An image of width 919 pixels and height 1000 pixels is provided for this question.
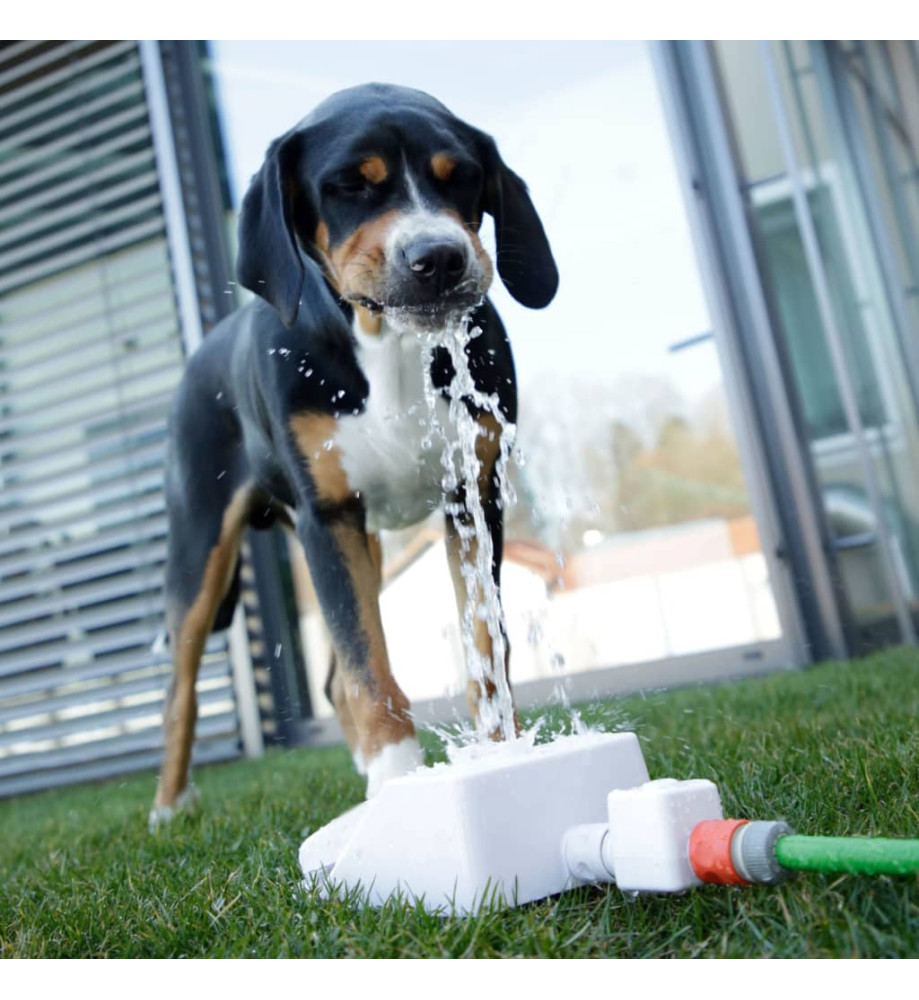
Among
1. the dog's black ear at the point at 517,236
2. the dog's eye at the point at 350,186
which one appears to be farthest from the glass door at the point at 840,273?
the dog's eye at the point at 350,186

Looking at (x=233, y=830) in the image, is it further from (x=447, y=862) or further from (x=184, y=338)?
(x=184, y=338)

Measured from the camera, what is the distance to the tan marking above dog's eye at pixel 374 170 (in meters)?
1.35

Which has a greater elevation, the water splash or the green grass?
the water splash

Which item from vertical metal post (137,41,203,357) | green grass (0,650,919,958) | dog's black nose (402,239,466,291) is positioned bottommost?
green grass (0,650,919,958)

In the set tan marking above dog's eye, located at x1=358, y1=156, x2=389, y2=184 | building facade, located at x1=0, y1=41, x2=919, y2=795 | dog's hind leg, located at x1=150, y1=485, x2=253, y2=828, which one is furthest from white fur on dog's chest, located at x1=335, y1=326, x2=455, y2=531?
building facade, located at x1=0, y1=41, x2=919, y2=795

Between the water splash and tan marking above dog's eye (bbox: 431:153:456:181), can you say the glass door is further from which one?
tan marking above dog's eye (bbox: 431:153:456:181)

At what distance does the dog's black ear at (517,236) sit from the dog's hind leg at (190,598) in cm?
101

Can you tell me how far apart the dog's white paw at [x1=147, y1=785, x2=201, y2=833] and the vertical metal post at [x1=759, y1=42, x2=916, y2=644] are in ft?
7.12

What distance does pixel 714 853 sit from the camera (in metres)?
0.84

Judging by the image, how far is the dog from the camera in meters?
1.34

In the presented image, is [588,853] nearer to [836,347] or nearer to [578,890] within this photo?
[578,890]

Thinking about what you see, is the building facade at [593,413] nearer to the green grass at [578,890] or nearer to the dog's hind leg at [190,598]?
the dog's hind leg at [190,598]

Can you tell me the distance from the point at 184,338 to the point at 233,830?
8.91ft
